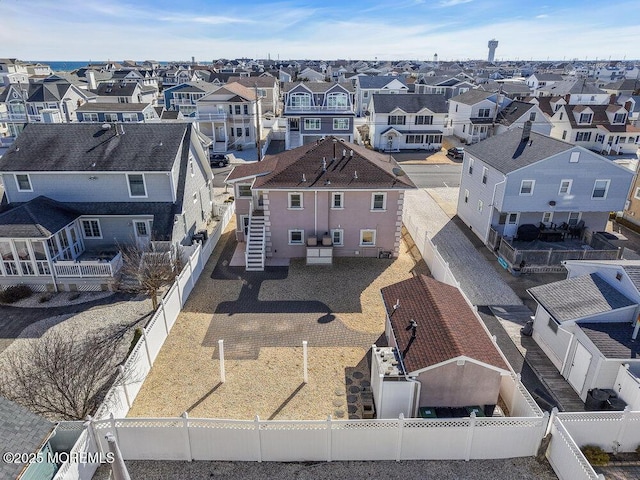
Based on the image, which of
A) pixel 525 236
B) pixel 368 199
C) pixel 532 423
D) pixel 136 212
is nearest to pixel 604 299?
pixel 532 423

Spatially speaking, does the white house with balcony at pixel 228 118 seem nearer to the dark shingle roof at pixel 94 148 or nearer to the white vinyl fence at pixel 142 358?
the dark shingle roof at pixel 94 148

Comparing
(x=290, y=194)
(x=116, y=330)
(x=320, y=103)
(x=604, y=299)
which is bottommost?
(x=116, y=330)

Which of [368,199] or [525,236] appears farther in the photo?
[525,236]

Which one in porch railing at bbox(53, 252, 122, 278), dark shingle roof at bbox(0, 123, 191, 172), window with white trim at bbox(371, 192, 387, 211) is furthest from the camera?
window with white trim at bbox(371, 192, 387, 211)

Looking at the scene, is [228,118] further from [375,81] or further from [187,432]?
[187,432]

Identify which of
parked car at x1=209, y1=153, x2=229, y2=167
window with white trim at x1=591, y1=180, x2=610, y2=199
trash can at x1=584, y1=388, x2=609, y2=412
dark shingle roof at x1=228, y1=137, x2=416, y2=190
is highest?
dark shingle roof at x1=228, y1=137, x2=416, y2=190

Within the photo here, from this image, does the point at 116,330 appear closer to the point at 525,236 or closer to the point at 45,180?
the point at 45,180

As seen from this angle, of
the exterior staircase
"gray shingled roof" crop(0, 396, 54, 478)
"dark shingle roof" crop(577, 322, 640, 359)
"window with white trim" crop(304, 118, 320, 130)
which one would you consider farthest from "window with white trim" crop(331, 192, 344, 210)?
"window with white trim" crop(304, 118, 320, 130)

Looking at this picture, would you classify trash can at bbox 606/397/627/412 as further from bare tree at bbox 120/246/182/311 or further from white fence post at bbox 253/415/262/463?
bare tree at bbox 120/246/182/311
